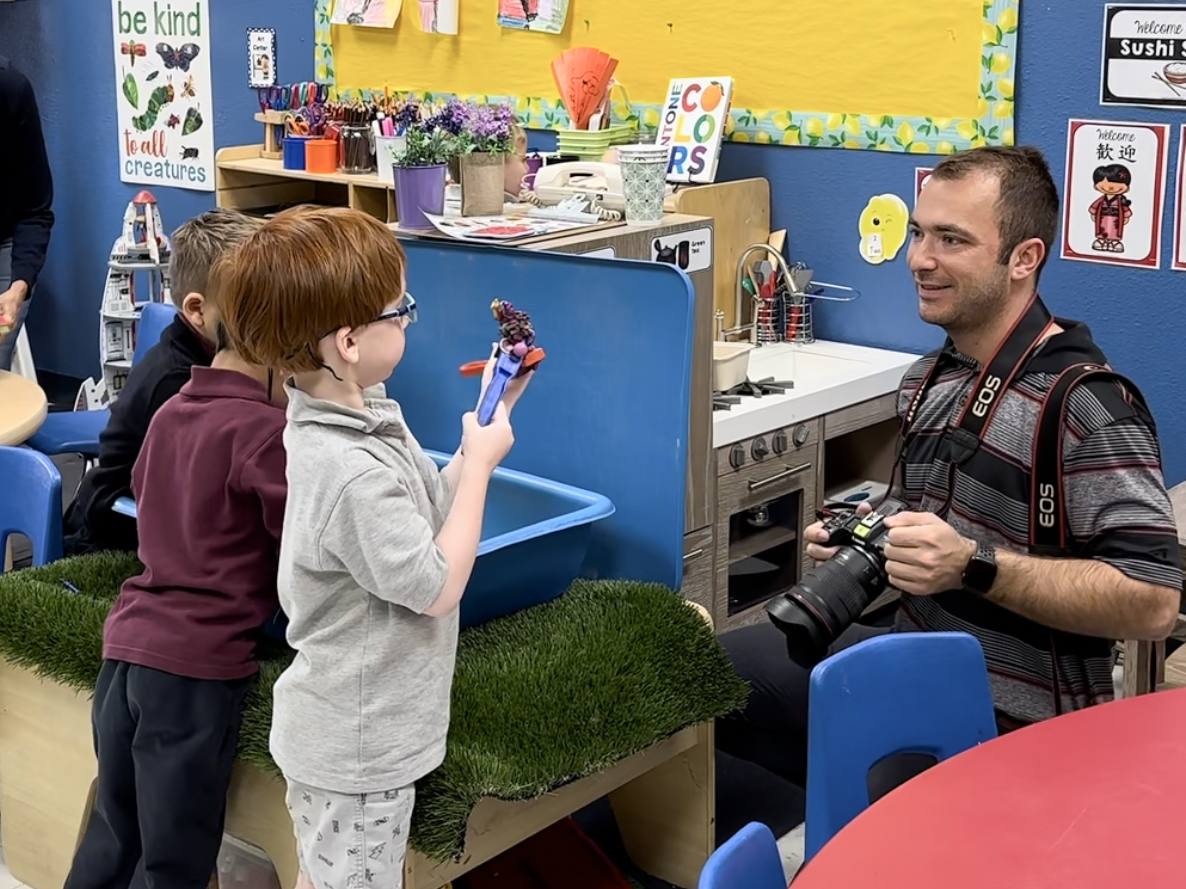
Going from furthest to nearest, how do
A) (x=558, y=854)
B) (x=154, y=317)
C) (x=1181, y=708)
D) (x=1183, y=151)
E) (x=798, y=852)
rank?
(x=154, y=317), (x=1183, y=151), (x=798, y=852), (x=558, y=854), (x=1181, y=708)

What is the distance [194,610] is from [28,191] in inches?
97.1

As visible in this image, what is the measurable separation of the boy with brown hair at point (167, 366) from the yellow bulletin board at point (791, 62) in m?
1.57

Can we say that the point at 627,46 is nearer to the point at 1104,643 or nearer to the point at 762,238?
the point at 762,238

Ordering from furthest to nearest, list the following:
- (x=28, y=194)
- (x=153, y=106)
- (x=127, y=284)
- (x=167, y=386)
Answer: (x=153, y=106) → (x=127, y=284) → (x=28, y=194) → (x=167, y=386)

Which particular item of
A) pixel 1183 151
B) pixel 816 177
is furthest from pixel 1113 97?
pixel 816 177

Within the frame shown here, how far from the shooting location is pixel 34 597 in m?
2.30

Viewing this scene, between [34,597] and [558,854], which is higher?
[34,597]

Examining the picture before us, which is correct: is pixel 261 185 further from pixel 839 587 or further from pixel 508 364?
pixel 839 587

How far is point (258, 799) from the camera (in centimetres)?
207

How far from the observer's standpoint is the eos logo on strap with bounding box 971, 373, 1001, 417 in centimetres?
208

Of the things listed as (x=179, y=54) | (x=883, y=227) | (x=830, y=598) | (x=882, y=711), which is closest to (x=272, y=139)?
(x=179, y=54)

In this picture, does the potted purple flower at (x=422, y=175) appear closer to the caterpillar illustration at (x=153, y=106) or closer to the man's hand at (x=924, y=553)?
the man's hand at (x=924, y=553)

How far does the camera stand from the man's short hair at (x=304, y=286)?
5.60 feet

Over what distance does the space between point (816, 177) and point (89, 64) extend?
313 centimetres
